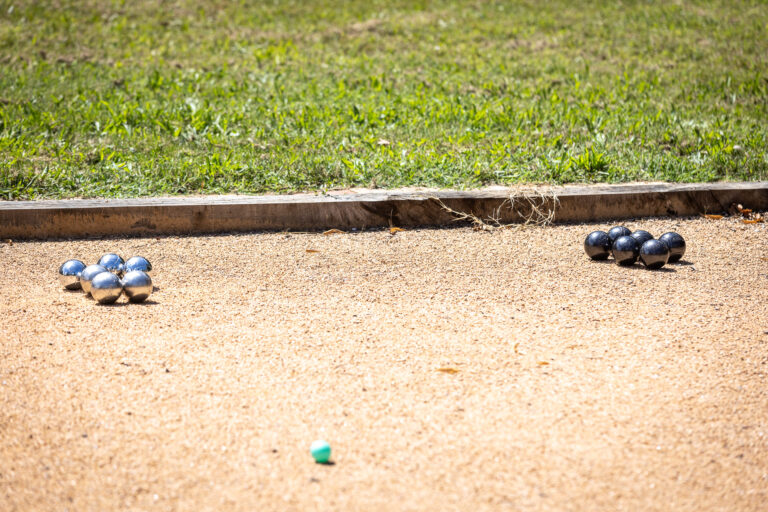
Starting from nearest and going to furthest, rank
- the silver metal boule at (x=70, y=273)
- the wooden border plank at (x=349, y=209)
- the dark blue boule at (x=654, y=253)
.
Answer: the silver metal boule at (x=70, y=273) < the dark blue boule at (x=654, y=253) < the wooden border plank at (x=349, y=209)

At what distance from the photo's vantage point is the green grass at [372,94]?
6.75m

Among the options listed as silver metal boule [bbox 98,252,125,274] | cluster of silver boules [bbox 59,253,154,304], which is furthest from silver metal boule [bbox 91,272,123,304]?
silver metal boule [bbox 98,252,125,274]

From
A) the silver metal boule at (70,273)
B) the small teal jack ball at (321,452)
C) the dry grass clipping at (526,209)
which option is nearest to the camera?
the small teal jack ball at (321,452)

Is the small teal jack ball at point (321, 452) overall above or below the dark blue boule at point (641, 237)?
above

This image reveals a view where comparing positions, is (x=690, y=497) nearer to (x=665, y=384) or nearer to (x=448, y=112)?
(x=665, y=384)

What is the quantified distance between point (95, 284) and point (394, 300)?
1695mm

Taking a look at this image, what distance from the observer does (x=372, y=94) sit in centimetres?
916

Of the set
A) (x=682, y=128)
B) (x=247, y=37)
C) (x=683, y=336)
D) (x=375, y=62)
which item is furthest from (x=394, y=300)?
(x=247, y=37)

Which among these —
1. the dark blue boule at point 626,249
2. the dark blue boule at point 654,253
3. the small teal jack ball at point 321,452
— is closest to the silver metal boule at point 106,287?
the small teal jack ball at point 321,452

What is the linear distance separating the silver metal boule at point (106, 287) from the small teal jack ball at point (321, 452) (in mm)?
2005

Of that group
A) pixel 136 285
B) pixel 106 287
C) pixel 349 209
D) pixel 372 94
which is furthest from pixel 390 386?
pixel 372 94

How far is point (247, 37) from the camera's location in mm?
11383

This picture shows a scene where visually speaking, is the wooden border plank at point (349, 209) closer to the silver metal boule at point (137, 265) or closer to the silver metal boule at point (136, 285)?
the silver metal boule at point (137, 265)

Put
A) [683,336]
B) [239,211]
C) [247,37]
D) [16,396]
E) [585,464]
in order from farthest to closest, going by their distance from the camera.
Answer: [247,37] → [239,211] → [683,336] → [16,396] → [585,464]
